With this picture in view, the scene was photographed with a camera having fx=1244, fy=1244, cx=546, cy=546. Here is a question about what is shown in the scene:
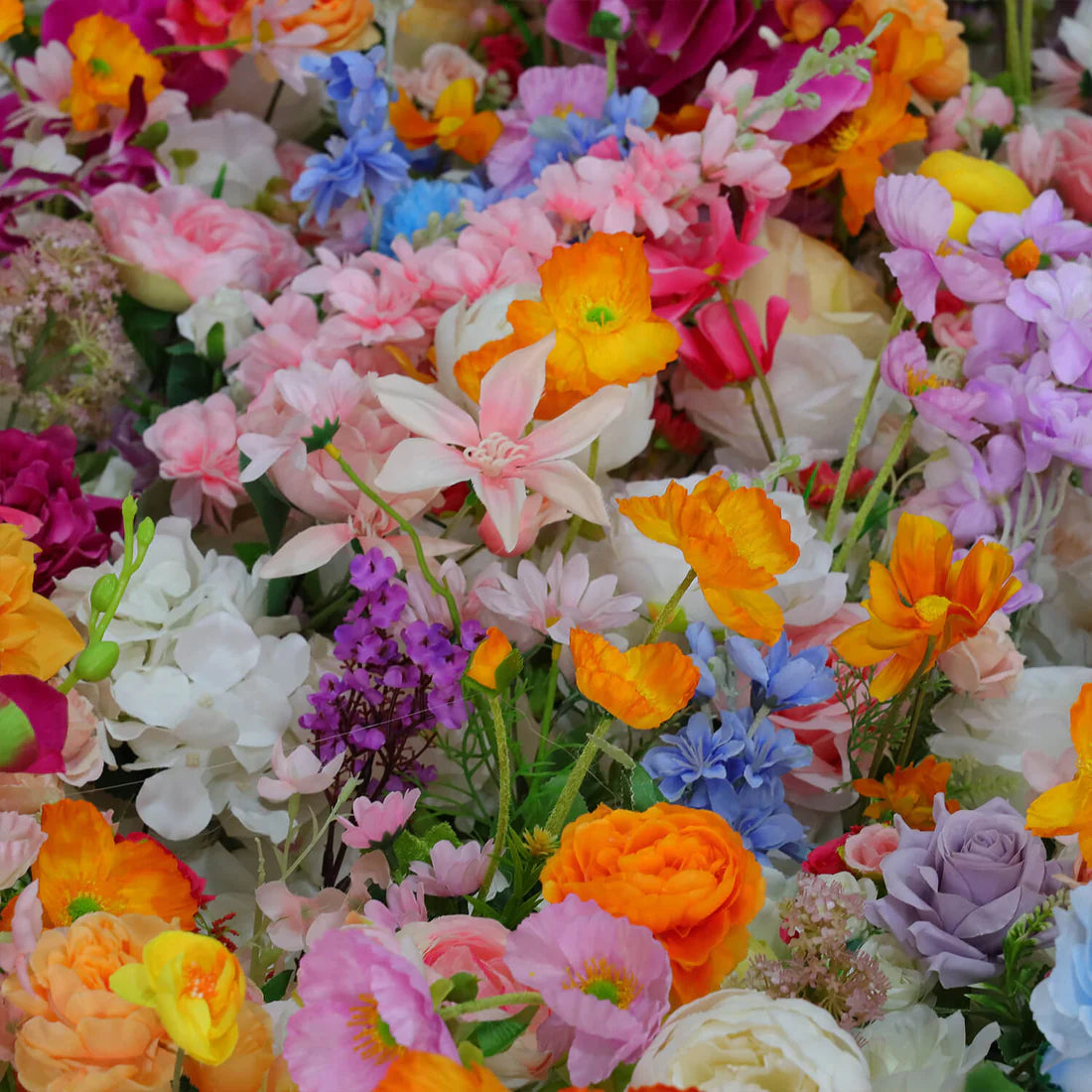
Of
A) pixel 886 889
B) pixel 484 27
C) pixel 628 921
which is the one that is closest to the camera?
pixel 628 921

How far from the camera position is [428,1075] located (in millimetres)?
314

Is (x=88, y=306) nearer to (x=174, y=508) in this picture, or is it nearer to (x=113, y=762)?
(x=174, y=508)

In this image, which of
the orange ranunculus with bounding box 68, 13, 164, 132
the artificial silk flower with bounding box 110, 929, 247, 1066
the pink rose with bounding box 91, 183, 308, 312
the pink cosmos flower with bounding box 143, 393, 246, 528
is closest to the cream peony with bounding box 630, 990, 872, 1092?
the artificial silk flower with bounding box 110, 929, 247, 1066

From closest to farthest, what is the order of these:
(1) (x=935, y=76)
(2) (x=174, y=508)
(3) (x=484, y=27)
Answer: (2) (x=174, y=508) → (1) (x=935, y=76) → (3) (x=484, y=27)

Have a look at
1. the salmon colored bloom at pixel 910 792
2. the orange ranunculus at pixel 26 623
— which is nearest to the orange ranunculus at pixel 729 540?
the salmon colored bloom at pixel 910 792

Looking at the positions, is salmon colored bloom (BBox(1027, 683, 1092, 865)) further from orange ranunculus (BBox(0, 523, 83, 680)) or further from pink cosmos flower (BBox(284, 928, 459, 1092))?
orange ranunculus (BBox(0, 523, 83, 680))

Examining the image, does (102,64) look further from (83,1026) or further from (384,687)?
(83,1026)

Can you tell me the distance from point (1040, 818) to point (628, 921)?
0.14 meters

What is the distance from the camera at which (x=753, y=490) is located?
0.44 meters

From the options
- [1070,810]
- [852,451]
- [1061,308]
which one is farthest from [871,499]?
[1070,810]

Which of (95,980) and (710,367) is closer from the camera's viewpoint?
(95,980)

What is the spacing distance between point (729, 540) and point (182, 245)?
437 mm

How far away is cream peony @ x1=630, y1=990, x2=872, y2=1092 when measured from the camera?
1.19 feet

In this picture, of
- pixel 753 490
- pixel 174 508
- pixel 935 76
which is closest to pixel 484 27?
pixel 935 76
